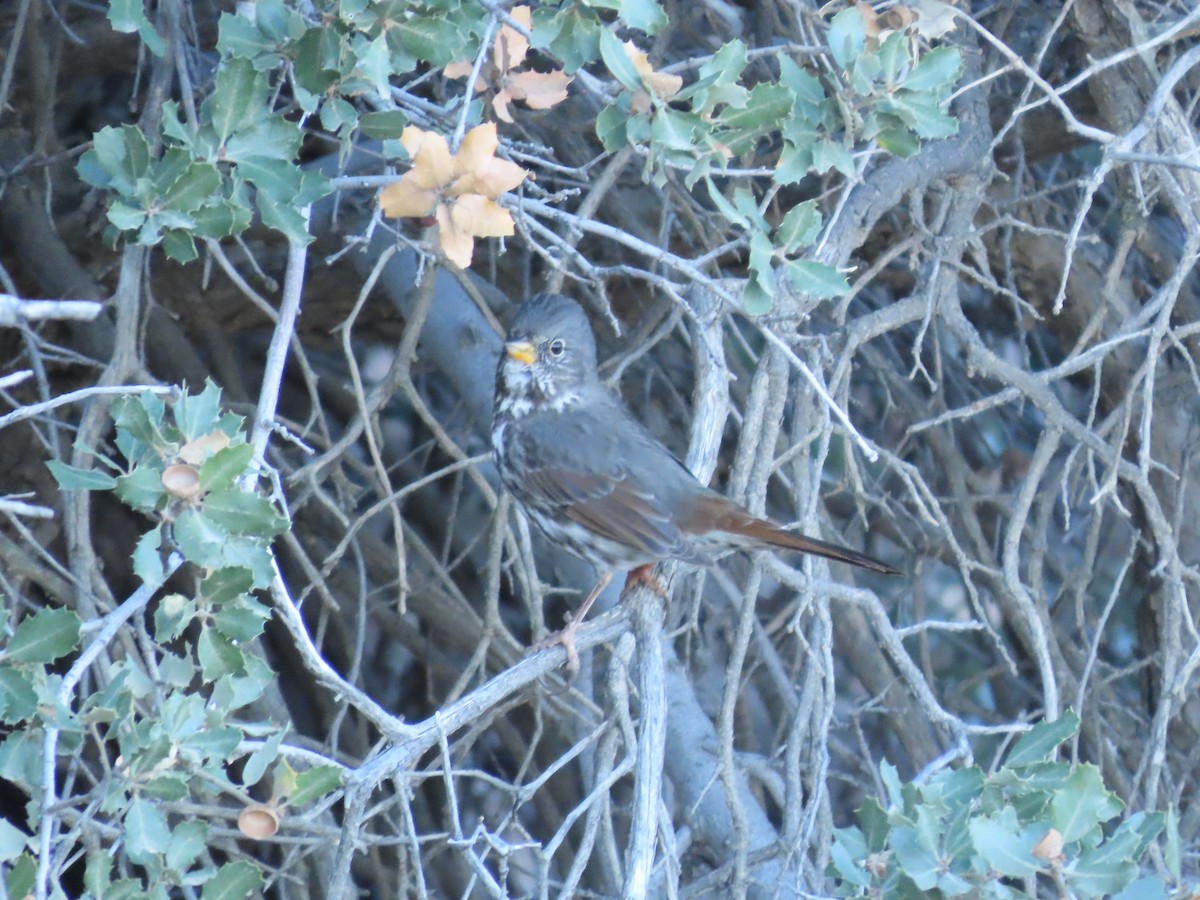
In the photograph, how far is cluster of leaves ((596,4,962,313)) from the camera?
2383 mm

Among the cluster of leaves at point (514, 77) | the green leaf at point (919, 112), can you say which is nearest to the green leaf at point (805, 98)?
the green leaf at point (919, 112)

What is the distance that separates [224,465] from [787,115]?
115cm

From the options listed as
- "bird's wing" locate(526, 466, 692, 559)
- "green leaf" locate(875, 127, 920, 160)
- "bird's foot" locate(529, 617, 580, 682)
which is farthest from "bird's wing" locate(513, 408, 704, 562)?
"green leaf" locate(875, 127, 920, 160)

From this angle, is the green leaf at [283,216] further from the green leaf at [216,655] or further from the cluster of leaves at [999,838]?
the cluster of leaves at [999,838]

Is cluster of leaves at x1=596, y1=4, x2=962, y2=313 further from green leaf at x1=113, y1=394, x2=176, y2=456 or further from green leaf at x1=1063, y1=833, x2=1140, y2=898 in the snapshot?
green leaf at x1=1063, y1=833, x2=1140, y2=898

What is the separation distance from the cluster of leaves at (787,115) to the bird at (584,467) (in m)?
0.90

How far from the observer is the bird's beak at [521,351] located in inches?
139

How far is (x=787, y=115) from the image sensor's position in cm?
249

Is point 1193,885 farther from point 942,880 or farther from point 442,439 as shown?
point 442,439

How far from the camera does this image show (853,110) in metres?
2.59

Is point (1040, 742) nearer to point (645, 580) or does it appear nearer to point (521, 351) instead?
point (645, 580)

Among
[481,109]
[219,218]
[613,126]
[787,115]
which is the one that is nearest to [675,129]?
[613,126]

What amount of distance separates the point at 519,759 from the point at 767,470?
190 cm

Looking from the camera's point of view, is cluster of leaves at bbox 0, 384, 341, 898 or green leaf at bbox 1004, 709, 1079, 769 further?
green leaf at bbox 1004, 709, 1079, 769
